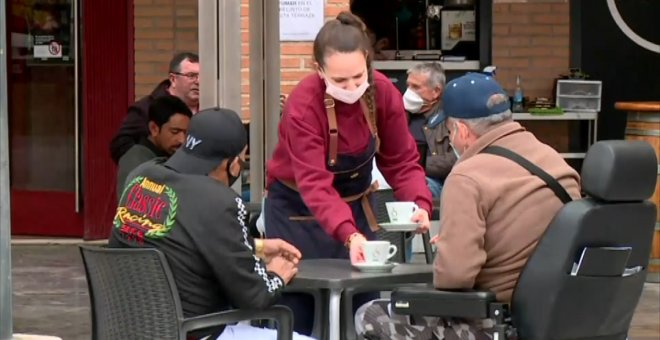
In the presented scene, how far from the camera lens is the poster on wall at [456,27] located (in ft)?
34.0

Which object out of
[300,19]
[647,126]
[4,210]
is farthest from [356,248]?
[647,126]

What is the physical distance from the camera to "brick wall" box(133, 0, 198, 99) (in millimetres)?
9891

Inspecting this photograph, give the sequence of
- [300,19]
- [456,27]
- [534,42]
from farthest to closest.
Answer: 1. [534,42]
2. [456,27]
3. [300,19]

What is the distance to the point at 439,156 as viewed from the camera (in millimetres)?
7988

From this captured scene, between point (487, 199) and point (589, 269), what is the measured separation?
15.7 inches

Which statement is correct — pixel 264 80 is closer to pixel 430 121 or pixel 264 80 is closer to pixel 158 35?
pixel 430 121

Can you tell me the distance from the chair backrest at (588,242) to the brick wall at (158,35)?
221 inches

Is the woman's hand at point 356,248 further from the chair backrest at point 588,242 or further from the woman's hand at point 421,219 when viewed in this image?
the chair backrest at point 588,242

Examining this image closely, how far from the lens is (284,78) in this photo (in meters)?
8.36

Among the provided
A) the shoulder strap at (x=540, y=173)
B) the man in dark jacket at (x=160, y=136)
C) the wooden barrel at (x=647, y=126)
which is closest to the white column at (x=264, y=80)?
the man in dark jacket at (x=160, y=136)

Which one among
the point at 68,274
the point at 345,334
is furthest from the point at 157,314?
the point at 68,274

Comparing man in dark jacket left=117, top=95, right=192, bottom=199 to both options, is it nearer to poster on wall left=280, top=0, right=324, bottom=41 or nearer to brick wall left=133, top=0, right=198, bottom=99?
poster on wall left=280, top=0, right=324, bottom=41

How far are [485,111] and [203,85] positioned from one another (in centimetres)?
169

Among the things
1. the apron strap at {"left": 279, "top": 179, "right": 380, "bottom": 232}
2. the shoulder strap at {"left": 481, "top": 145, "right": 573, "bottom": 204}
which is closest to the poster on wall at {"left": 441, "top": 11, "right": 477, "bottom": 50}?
the apron strap at {"left": 279, "top": 179, "right": 380, "bottom": 232}
